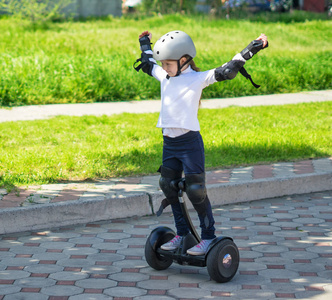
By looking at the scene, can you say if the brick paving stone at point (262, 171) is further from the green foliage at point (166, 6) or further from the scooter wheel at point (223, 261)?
the green foliage at point (166, 6)

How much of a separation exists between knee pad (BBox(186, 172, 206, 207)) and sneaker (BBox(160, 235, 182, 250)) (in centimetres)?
35

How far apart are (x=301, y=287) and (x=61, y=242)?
82.9 inches

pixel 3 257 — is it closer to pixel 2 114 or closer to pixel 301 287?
pixel 301 287

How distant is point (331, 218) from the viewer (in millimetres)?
5941

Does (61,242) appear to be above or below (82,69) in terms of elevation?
below

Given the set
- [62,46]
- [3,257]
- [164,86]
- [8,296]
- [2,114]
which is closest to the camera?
[8,296]

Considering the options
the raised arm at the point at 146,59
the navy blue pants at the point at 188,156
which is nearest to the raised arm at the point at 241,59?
the navy blue pants at the point at 188,156

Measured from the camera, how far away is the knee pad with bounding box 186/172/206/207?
416 centimetres

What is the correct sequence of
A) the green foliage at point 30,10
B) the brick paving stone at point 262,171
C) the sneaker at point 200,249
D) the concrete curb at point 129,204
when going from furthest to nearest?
the green foliage at point 30,10 < the brick paving stone at point 262,171 < the concrete curb at point 129,204 < the sneaker at point 200,249

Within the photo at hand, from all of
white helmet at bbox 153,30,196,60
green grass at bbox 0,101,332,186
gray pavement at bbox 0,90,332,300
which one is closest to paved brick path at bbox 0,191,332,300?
gray pavement at bbox 0,90,332,300

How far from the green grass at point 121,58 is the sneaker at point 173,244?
7198mm

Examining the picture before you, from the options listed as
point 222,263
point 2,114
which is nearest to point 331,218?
point 222,263

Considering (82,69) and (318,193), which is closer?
(318,193)

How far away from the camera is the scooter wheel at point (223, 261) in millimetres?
4102
